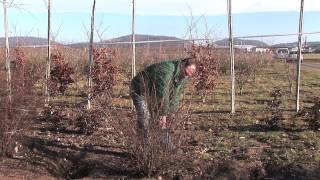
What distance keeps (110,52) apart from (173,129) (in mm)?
7050

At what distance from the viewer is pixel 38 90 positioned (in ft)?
28.3

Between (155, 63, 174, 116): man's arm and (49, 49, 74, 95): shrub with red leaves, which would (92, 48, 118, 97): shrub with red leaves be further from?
(155, 63, 174, 116): man's arm

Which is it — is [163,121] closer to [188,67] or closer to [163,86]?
[163,86]

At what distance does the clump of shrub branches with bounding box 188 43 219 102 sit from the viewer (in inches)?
515

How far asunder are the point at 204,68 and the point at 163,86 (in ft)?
22.4

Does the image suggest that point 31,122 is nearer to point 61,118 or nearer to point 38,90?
point 38,90

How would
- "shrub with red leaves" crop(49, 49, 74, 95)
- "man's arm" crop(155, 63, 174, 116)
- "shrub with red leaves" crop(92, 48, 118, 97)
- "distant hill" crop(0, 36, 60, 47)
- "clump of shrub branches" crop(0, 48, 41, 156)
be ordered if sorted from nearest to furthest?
"man's arm" crop(155, 63, 174, 116), "clump of shrub branches" crop(0, 48, 41, 156), "shrub with red leaves" crop(92, 48, 118, 97), "shrub with red leaves" crop(49, 49, 74, 95), "distant hill" crop(0, 36, 60, 47)

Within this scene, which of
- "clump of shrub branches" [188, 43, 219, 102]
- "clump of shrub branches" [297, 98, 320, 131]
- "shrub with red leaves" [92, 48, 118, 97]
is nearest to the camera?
"clump of shrub branches" [297, 98, 320, 131]

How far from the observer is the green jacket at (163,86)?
655cm

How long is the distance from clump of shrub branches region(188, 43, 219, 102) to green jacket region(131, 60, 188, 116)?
6036 mm

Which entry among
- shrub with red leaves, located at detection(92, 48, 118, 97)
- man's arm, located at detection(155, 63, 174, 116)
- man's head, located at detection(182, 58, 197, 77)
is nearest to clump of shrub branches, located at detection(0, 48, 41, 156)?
man's arm, located at detection(155, 63, 174, 116)

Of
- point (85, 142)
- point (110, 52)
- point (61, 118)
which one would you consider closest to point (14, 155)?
point (85, 142)

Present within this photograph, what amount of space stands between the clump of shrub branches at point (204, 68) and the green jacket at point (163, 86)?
19.8 feet

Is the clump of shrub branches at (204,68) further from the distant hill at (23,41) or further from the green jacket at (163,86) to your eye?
the green jacket at (163,86)
